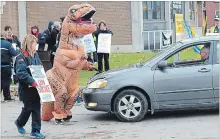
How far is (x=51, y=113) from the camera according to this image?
31.9 feet

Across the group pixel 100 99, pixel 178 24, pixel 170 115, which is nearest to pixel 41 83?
pixel 100 99

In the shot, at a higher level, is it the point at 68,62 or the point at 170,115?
the point at 68,62

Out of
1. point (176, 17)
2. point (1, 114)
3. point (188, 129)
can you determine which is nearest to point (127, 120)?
point (188, 129)

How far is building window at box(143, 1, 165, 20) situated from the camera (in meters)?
31.3

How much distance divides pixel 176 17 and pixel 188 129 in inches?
301

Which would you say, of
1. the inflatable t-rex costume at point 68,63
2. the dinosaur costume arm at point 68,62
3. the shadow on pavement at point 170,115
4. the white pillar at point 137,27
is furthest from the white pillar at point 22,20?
the dinosaur costume arm at point 68,62

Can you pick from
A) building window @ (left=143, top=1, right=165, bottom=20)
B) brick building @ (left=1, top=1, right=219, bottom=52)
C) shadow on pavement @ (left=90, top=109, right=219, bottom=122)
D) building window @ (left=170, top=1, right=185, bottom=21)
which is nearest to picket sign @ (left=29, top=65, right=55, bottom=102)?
shadow on pavement @ (left=90, top=109, right=219, bottom=122)

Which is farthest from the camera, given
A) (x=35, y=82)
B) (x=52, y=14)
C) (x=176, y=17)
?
(x=52, y=14)

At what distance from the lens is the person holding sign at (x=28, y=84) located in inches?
310

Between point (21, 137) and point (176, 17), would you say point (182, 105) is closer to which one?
point (21, 137)

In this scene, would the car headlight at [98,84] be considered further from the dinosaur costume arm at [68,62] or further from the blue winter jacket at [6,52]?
the blue winter jacket at [6,52]

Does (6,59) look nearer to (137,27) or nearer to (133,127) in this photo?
(133,127)

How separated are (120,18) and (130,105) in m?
19.4

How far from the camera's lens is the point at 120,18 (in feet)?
93.1
